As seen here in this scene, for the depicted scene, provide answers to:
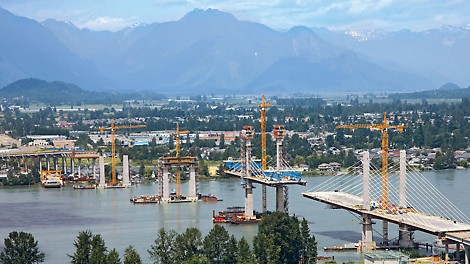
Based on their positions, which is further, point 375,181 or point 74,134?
point 74,134

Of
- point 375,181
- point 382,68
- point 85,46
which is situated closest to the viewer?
point 375,181

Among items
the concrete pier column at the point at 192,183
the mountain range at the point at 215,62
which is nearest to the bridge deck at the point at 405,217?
the concrete pier column at the point at 192,183

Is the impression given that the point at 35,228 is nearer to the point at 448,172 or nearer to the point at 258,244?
the point at 258,244

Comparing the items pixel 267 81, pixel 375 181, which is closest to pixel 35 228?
pixel 375 181

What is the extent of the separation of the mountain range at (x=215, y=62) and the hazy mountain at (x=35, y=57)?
0.46ft

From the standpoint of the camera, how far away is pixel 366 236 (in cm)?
2297

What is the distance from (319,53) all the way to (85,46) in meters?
40.5

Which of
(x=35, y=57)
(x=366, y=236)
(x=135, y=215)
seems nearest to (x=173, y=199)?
(x=135, y=215)

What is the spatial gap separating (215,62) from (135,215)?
14809 cm

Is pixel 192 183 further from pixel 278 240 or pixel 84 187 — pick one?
pixel 278 240

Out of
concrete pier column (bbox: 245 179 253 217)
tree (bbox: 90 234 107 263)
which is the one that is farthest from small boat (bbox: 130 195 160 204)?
tree (bbox: 90 234 107 263)

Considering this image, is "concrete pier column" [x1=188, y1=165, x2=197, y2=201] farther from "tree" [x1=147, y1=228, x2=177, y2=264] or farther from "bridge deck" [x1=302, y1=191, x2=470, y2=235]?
"tree" [x1=147, y1=228, x2=177, y2=264]

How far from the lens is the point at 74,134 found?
57.1 metres

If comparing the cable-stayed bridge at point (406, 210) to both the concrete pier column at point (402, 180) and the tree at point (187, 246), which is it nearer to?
the concrete pier column at point (402, 180)
